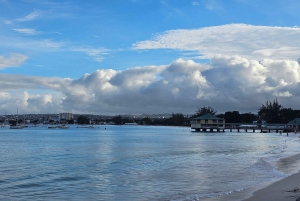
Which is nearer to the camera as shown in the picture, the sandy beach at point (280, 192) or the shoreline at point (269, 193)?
the sandy beach at point (280, 192)

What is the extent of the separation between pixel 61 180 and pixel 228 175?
11.0 metres

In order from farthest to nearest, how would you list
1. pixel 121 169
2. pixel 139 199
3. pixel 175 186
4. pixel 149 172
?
pixel 121 169 → pixel 149 172 → pixel 175 186 → pixel 139 199

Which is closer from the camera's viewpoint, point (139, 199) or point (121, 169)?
point (139, 199)

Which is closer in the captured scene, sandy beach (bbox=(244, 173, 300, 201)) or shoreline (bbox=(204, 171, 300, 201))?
sandy beach (bbox=(244, 173, 300, 201))

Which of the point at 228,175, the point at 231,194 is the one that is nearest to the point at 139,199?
the point at 231,194

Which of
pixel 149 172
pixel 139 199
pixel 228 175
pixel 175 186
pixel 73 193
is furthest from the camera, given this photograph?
pixel 149 172

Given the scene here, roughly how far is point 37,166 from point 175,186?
51.0 feet

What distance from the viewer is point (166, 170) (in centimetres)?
3011

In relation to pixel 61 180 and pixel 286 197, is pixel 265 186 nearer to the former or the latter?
pixel 286 197

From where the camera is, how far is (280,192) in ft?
58.1

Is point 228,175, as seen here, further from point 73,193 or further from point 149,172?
point 73,193

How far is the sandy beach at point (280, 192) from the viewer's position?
52.6 feet

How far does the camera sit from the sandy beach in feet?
52.6

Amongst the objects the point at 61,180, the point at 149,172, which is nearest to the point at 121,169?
the point at 149,172
